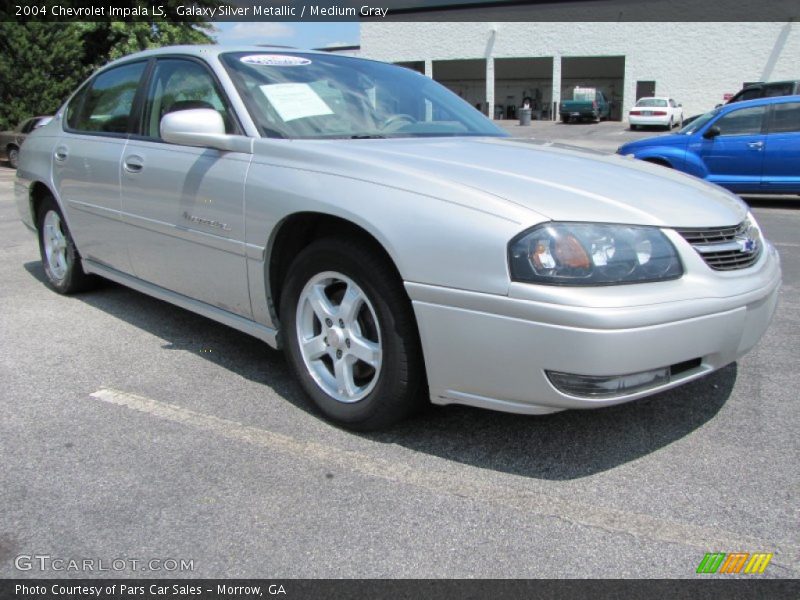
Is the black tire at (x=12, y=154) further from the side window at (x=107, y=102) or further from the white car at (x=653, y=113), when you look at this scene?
the white car at (x=653, y=113)

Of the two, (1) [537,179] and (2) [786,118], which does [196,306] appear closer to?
(1) [537,179]

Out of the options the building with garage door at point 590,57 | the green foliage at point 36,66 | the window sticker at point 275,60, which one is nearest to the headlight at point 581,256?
the window sticker at point 275,60

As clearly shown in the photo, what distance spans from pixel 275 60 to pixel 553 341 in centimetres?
225

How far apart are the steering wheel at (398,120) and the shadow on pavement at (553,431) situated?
4.53ft

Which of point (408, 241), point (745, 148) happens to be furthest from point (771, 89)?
point (408, 241)

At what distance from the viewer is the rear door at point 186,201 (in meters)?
3.23

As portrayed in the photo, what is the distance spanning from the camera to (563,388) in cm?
237

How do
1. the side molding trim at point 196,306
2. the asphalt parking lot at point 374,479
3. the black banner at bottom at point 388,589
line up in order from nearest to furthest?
the black banner at bottom at point 388,589, the asphalt parking lot at point 374,479, the side molding trim at point 196,306

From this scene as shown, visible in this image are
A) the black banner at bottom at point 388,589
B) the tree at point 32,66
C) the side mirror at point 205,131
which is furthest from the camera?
the tree at point 32,66

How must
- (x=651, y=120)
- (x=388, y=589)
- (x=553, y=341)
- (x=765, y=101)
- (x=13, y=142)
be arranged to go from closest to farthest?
1. (x=388, y=589)
2. (x=553, y=341)
3. (x=765, y=101)
4. (x=13, y=142)
5. (x=651, y=120)

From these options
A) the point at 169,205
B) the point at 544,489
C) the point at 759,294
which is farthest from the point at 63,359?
the point at 759,294

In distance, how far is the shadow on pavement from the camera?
2.71 meters

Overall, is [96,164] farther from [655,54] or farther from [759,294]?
[655,54]

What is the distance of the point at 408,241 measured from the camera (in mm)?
2521
